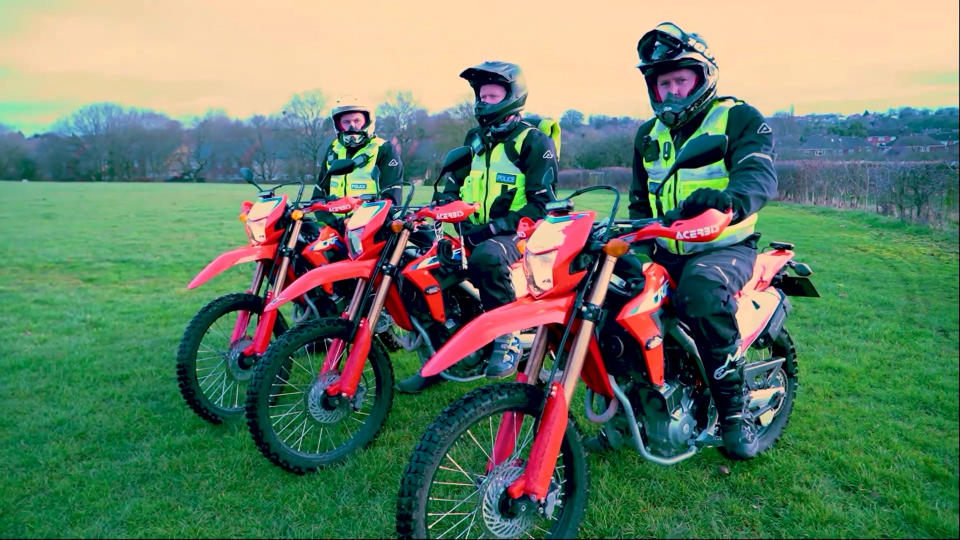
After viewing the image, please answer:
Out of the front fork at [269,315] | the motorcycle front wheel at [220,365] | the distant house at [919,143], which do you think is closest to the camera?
the distant house at [919,143]

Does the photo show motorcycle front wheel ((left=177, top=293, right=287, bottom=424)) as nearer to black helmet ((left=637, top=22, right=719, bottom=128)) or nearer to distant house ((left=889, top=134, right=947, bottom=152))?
black helmet ((left=637, top=22, right=719, bottom=128))

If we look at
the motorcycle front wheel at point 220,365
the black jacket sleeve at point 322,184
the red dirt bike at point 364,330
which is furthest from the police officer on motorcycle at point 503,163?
the motorcycle front wheel at point 220,365

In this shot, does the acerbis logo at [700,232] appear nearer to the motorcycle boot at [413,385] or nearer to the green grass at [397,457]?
the green grass at [397,457]

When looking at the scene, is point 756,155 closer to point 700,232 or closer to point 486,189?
point 700,232

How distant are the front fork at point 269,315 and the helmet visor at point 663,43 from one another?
2.91m

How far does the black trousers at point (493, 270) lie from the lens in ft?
13.9

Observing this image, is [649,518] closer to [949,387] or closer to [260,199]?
[949,387]

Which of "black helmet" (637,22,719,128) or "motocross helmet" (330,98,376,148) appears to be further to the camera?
"motocross helmet" (330,98,376,148)

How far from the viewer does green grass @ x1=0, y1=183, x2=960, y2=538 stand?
3.31 m

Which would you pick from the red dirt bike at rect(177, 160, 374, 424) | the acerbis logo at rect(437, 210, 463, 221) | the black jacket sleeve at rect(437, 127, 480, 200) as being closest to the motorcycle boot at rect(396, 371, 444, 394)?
the red dirt bike at rect(177, 160, 374, 424)

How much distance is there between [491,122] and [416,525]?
3.15 metres

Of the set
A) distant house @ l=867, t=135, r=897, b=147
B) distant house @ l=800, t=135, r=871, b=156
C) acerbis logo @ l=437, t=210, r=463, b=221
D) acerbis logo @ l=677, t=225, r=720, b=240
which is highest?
distant house @ l=800, t=135, r=871, b=156

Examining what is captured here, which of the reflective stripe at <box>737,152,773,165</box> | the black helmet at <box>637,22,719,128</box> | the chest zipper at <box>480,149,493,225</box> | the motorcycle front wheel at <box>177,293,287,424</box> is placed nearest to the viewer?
the reflective stripe at <box>737,152,773,165</box>

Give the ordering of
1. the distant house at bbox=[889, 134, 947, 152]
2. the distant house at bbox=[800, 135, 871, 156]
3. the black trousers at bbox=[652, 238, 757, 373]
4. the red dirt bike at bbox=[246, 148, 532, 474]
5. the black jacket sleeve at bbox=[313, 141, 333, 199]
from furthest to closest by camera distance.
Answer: the distant house at bbox=[800, 135, 871, 156], the black jacket sleeve at bbox=[313, 141, 333, 199], the red dirt bike at bbox=[246, 148, 532, 474], the black trousers at bbox=[652, 238, 757, 373], the distant house at bbox=[889, 134, 947, 152]
